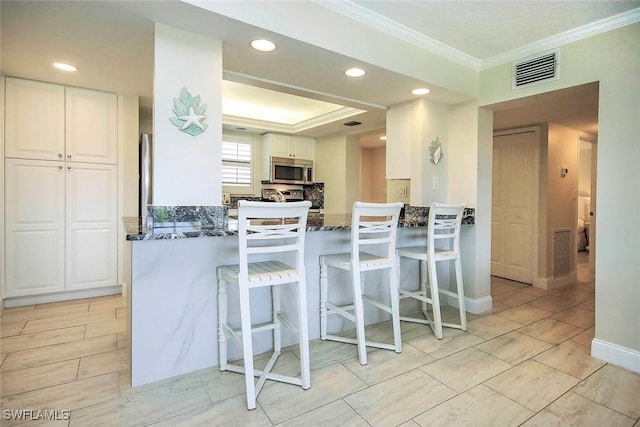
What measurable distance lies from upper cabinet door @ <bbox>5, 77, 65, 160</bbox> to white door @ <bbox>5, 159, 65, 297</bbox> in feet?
0.33

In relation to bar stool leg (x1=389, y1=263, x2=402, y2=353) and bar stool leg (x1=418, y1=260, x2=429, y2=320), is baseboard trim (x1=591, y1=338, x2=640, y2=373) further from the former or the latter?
bar stool leg (x1=389, y1=263, x2=402, y2=353)

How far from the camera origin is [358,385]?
192 centimetres

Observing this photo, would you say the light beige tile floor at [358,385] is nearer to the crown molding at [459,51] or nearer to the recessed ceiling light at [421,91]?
the recessed ceiling light at [421,91]

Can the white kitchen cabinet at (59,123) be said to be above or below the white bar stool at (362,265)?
above

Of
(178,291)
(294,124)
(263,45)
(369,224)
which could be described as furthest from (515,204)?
(178,291)

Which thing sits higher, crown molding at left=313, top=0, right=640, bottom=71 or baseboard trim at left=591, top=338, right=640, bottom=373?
crown molding at left=313, top=0, right=640, bottom=71

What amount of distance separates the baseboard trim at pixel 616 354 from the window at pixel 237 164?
14.7 ft

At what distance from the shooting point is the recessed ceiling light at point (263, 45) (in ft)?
6.89

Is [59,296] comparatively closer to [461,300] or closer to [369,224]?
[369,224]

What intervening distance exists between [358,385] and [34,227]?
3.21 meters

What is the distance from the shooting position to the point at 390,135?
3500mm

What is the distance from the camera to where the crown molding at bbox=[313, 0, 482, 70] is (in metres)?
2.18

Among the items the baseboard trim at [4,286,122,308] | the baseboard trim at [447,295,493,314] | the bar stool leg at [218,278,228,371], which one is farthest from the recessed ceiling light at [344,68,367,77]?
the baseboard trim at [4,286,122,308]

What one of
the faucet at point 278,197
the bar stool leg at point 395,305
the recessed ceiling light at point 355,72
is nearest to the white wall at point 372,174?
the faucet at point 278,197
